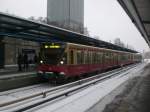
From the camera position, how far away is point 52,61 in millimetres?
21188

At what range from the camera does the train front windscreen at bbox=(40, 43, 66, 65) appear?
822 inches

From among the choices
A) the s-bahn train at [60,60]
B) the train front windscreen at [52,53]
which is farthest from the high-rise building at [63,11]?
the train front windscreen at [52,53]

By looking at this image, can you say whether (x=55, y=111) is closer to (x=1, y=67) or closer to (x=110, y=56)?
(x=1, y=67)

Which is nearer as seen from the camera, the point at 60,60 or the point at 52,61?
the point at 60,60

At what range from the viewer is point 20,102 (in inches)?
497

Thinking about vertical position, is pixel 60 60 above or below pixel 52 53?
below

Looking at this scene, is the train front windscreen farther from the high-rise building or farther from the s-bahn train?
the high-rise building

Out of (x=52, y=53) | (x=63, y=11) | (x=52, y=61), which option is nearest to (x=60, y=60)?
(x=52, y=61)

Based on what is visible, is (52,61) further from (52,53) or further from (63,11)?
(63,11)

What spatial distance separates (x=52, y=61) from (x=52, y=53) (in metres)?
0.52

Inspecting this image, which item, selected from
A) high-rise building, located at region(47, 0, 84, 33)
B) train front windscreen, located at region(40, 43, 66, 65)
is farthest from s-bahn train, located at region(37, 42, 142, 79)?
high-rise building, located at region(47, 0, 84, 33)

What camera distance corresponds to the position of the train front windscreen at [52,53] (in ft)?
68.5

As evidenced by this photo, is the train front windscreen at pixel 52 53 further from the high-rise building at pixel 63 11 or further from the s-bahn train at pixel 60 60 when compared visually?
the high-rise building at pixel 63 11

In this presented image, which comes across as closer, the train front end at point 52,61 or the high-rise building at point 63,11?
the train front end at point 52,61
